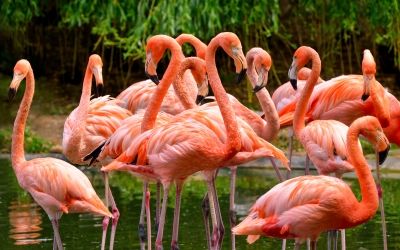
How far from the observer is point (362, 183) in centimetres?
540

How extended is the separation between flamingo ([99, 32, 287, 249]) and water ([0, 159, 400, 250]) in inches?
48.1

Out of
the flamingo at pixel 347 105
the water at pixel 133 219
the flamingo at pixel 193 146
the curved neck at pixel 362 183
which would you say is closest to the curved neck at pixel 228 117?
the flamingo at pixel 193 146

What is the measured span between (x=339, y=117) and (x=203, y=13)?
15.0ft

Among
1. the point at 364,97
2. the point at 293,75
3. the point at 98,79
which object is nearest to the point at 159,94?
the point at 98,79

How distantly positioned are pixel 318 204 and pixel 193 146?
84cm

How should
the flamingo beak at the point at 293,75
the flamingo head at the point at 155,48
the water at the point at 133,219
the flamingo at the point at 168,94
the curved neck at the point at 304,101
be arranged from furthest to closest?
the flamingo at the point at 168,94
the water at the point at 133,219
the flamingo beak at the point at 293,75
the curved neck at the point at 304,101
the flamingo head at the point at 155,48

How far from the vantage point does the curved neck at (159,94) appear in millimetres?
6297

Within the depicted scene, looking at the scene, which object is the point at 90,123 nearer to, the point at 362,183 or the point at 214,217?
the point at 214,217

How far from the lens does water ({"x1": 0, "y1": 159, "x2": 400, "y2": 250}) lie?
7293 millimetres

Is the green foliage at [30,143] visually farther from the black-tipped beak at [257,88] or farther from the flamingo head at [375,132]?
the flamingo head at [375,132]

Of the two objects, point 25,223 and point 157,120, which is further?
point 25,223

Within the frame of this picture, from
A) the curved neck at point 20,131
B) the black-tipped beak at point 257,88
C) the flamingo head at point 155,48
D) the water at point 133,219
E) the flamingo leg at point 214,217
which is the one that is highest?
the flamingo head at point 155,48

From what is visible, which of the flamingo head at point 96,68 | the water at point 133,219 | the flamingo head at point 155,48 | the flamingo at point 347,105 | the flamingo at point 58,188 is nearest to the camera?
the flamingo at point 58,188

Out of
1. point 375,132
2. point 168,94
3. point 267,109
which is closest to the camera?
point 375,132
